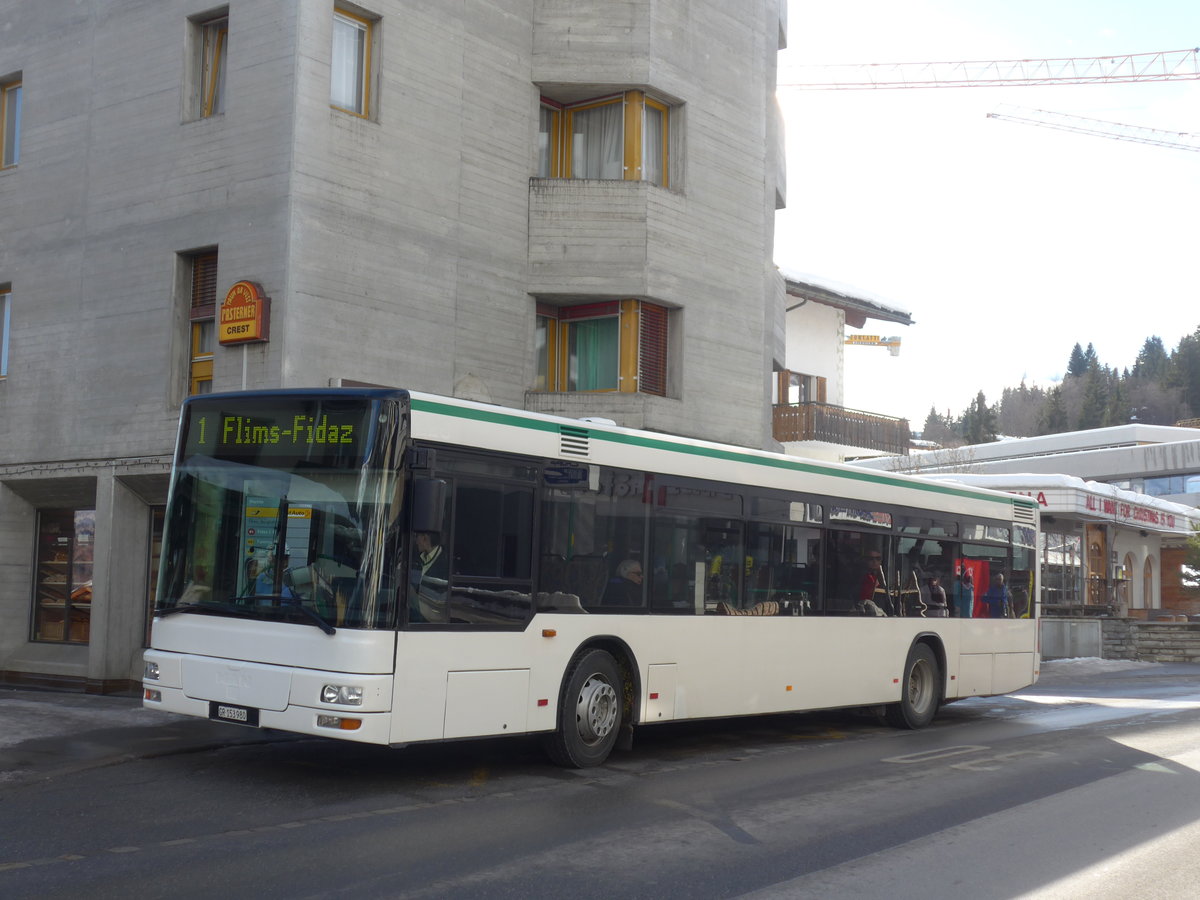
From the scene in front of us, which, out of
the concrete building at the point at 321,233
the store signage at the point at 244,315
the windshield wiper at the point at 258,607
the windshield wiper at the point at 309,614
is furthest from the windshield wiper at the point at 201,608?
the store signage at the point at 244,315

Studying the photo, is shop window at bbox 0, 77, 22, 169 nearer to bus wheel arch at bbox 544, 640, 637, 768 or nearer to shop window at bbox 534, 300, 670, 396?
shop window at bbox 534, 300, 670, 396

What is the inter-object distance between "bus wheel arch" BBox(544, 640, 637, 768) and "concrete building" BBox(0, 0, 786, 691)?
23.0ft

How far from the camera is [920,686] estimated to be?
53.2 ft

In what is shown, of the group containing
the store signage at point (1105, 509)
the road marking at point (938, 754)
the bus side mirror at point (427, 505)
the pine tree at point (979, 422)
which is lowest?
the road marking at point (938, 754)

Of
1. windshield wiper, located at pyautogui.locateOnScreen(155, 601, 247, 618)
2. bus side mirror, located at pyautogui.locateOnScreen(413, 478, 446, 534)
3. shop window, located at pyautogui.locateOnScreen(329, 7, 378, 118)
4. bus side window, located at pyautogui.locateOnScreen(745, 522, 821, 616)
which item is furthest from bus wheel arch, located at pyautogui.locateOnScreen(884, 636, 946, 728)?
shop window, located at pyautogui.locateOnScreen(329, 7, 378, 118)

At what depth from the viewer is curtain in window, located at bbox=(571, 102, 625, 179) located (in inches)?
854

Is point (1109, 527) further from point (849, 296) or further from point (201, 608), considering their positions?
point (201, 608)

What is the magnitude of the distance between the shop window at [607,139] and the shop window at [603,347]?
2258 millimetres

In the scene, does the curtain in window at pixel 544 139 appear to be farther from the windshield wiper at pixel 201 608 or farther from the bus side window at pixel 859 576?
the windshield wiper at pixel 201 608

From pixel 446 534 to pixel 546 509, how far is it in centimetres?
123

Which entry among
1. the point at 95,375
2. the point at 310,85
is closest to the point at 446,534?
the point at 310,85

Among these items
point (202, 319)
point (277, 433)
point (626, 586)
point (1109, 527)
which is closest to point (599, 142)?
point (202, 319)

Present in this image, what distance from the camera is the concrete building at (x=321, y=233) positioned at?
56.6ft

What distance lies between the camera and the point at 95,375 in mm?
18547
